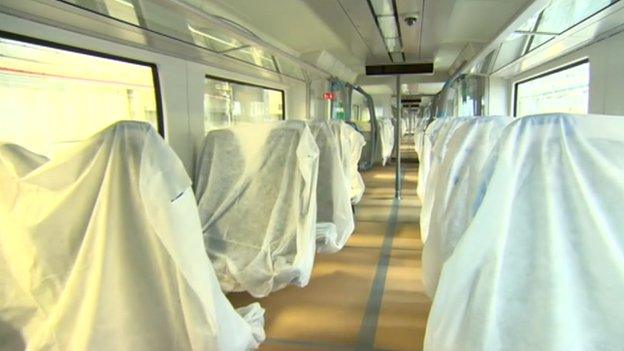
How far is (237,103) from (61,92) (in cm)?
209

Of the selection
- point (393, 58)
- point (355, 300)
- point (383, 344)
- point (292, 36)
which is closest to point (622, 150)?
point (383, 344)

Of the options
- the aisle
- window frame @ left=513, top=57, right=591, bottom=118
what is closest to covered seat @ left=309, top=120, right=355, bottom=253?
the aisle

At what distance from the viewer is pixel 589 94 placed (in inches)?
132

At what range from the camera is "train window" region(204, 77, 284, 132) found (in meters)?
3.65

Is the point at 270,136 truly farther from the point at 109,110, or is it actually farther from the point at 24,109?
the point at 24,109

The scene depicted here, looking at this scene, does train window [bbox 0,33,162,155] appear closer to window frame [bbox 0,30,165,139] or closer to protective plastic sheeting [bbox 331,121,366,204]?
window frame [bbox 0,30,165,139]

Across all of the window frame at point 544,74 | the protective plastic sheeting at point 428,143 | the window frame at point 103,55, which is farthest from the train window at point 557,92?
the window frame at point 103,55

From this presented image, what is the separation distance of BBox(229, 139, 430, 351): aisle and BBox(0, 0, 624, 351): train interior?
0.06 ft

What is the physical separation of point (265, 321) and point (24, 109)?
170 centimetres

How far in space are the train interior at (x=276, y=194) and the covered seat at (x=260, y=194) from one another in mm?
14

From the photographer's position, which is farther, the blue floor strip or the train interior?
the blue floor strip

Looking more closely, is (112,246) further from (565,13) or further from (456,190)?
(565,13)

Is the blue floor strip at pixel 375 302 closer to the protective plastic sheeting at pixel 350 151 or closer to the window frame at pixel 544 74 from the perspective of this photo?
the protective plastic sheeting at pixel 350 151

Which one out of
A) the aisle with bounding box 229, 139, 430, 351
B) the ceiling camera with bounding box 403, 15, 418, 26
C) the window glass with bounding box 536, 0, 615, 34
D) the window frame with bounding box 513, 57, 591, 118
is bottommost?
the aisle with bounding box 229, 139, 430, 351
